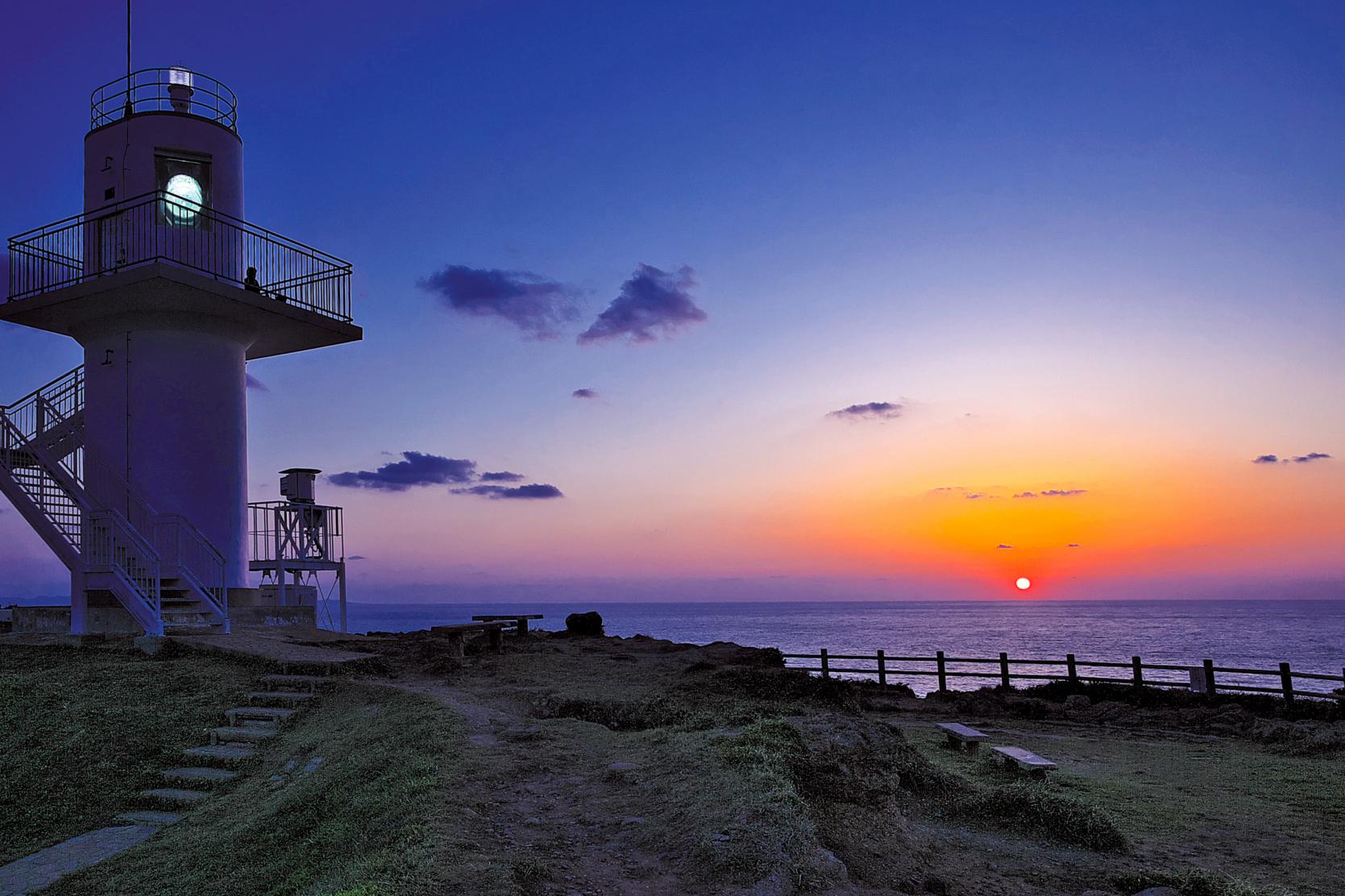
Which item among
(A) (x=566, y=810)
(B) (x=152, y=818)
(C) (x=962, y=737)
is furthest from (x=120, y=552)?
(C) (x=962, y=737)

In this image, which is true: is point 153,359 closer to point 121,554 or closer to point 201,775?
point 121,554

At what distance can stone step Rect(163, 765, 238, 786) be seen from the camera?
356 inches

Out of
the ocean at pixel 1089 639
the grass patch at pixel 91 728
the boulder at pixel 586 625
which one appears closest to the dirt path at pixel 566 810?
the grass patch at pixel 91 728

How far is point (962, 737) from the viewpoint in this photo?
492 inches

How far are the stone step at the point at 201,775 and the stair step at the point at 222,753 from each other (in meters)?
0.11

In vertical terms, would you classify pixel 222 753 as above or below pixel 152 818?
above

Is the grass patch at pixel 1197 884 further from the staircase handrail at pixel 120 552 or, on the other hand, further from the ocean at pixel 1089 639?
the ocean at pixel 1089 639

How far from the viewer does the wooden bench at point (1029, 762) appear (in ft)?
32.9

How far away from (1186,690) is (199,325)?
21779mm

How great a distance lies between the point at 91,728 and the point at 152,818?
246cm

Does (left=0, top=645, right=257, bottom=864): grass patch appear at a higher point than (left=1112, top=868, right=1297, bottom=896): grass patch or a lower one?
higher

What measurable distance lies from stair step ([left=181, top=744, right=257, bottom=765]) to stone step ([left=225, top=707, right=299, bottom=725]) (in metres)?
0.61

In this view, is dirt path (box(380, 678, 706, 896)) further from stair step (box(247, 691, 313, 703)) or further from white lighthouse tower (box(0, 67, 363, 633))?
white lighthouse tower (box(0, 67, 363, 633))

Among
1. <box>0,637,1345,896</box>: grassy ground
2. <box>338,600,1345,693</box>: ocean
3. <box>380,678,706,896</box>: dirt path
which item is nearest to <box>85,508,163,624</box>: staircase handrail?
<box>0,637,1345,896</box>: grassy ground
